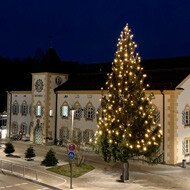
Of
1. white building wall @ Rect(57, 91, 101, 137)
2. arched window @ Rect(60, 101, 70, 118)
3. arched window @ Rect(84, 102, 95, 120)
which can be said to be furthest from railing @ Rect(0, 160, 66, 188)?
arched window @ Rect(60, 101, 70, 118)

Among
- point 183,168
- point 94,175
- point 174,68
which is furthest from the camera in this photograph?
point 174,68

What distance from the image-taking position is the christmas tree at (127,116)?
63.0ft

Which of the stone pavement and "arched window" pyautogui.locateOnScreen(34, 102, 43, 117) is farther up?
"arched window" pyautogui.locateOnScreen(34, 102, 43, 117)

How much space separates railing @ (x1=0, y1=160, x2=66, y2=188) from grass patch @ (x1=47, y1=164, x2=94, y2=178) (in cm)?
99

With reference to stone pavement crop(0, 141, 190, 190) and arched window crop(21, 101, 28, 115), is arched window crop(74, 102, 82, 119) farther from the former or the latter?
arched window crop(21, 101, 28, 115)

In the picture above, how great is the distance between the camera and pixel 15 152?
1231 inches

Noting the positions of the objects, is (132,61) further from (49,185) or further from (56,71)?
(56,71)

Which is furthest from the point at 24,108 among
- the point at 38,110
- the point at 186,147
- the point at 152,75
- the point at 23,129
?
the point at 186,147

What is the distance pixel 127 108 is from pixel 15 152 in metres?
16.0

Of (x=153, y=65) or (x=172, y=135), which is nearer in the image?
(x=172, y=135)

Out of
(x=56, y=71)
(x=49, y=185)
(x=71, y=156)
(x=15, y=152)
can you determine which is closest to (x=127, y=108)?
(x=71, y=156)

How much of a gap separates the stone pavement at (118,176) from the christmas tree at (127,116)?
Result: 5.54 ft

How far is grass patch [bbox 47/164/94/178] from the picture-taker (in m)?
22.2

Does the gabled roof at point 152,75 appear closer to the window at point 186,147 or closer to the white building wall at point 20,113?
the window at point 186,147
